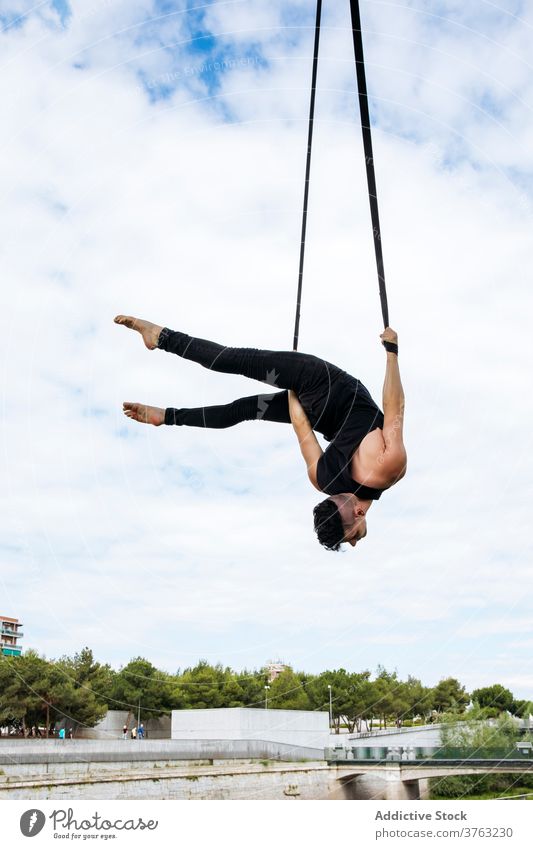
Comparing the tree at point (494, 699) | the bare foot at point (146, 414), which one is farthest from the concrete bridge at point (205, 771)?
the bare foot at point (146, 414)

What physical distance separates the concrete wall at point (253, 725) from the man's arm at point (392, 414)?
16.6 meters

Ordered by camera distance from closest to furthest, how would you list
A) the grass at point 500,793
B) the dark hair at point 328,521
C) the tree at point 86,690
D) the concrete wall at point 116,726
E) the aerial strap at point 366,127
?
the aerial strap at point 366,127, the dark hair at point 328,521, the grass at point 500,793, the tree at point 86,690, the concrete wall at point 116,726

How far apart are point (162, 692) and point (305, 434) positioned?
20300mm

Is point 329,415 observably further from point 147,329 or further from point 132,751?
point 132,751

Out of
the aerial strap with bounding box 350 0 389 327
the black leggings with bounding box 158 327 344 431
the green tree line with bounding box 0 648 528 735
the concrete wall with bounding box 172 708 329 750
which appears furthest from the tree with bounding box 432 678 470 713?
the aerial strap with bounding box 350 0 389 327

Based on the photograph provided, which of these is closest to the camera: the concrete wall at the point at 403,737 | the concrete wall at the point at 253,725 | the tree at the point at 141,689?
the concrete wall at the point at 253,725

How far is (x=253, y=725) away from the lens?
20.8m

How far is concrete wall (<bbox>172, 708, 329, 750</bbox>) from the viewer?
20312mm

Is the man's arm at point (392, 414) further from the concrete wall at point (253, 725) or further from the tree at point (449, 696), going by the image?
the tree at point (449, 696)

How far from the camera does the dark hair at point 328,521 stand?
4977 mm

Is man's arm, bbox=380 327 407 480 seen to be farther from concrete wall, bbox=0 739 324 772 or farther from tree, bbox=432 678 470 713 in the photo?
tree, bbox=432 678 470 713

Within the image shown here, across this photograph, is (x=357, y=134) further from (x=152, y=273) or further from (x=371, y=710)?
(x=371, y=710)

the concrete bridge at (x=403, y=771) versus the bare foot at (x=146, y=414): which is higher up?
the bare foot at (x=146, y=414)
